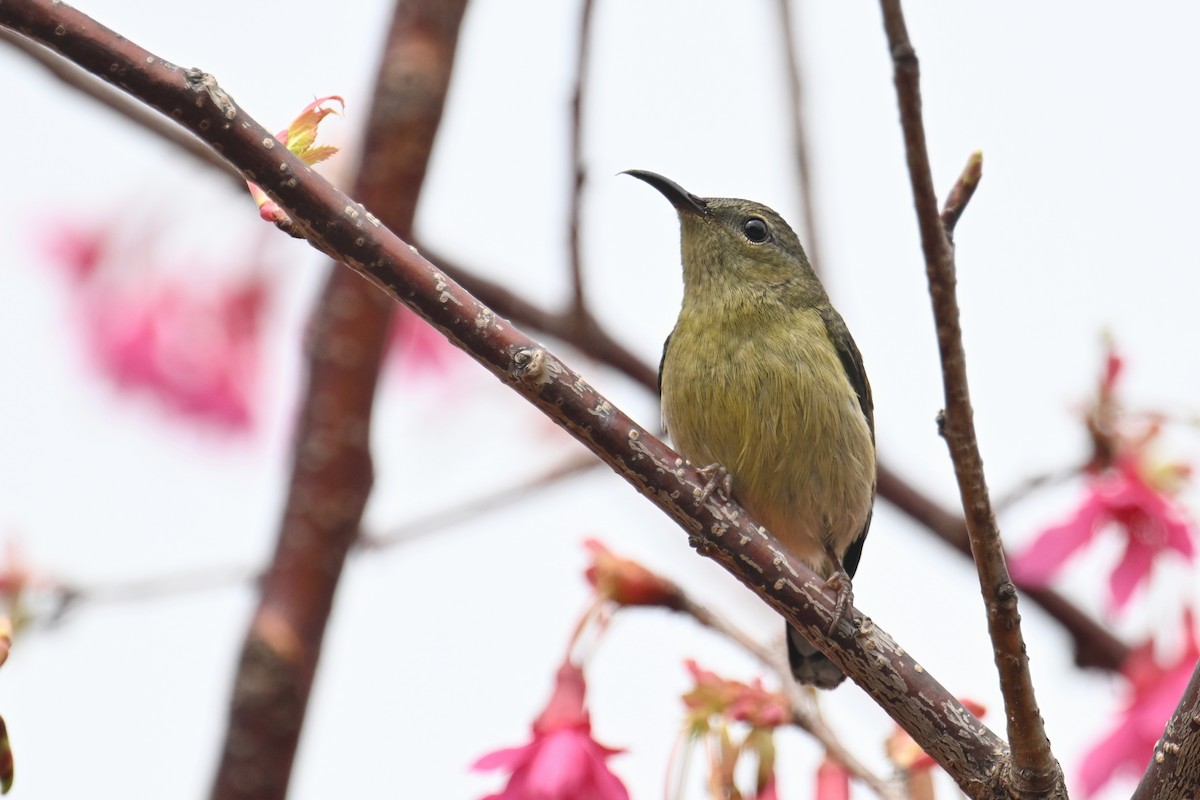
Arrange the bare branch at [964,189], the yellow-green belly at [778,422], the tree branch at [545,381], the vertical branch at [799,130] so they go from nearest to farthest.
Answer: the tree branch at [545,381]
the bare branch at [964,189]
the yellow-green belly at [778,422]
the vertical branch at [799,130]

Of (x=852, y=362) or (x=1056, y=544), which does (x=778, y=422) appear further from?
(x=1056, y=544)

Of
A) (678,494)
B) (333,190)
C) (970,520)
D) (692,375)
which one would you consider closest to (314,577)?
(692,375)

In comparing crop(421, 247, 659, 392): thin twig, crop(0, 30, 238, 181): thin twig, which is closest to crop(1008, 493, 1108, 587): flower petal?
crop(421, 247, 659, 392): thin twig

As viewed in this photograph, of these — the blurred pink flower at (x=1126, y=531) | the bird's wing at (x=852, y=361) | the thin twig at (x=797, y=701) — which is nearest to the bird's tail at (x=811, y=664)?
the thin twig at (x=797, y=701)

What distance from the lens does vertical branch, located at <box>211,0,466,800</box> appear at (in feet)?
11.4

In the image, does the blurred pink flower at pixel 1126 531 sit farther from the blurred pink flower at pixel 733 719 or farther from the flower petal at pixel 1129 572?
the blurred pink flower at pixel 733 719

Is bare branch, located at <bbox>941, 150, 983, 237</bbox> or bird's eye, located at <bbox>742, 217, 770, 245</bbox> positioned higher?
bird's eye, located at <bbox>742, 217, 770, 245</bbox>

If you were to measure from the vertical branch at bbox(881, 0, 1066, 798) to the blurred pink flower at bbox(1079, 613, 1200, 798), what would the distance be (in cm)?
91

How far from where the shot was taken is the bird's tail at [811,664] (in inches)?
145

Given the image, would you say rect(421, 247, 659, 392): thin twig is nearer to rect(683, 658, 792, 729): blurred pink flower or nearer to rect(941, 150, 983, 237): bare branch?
rect(683, 658, 792, 729): blurred pink flower

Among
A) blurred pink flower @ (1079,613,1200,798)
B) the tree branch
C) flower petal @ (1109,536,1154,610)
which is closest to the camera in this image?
the tree branch

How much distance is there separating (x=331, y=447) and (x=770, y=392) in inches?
47.9

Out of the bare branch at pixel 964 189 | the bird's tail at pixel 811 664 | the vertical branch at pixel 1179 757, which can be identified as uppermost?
the bare branch at pixel 964 189

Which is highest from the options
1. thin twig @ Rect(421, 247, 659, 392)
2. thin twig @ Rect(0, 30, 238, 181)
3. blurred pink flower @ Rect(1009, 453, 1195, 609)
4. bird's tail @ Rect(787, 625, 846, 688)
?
thin twig @ Rect(0, 30, 238, 181)
